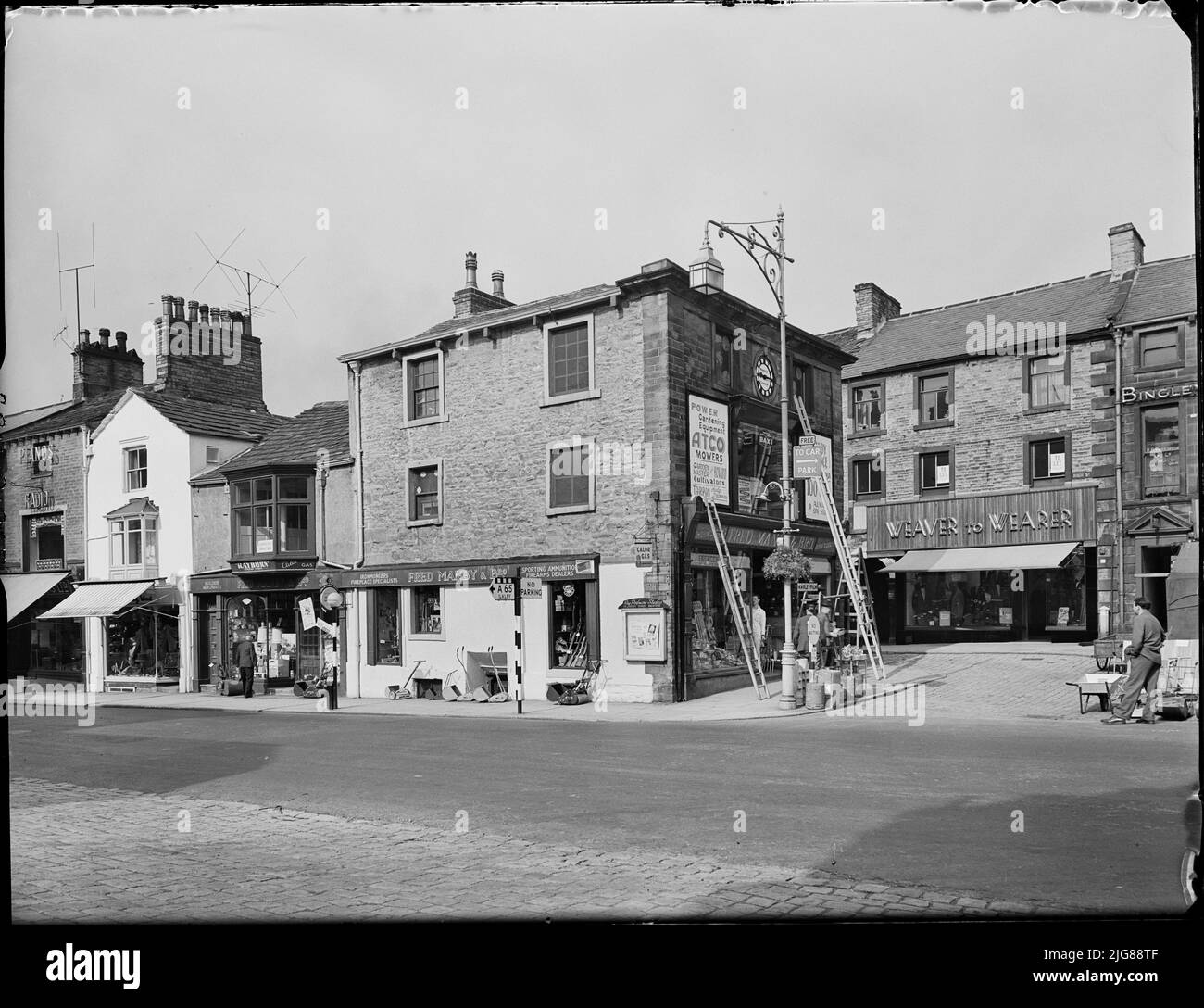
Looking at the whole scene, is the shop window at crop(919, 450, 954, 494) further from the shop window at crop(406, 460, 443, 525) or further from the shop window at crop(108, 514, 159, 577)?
the shop window at crop(108, 514, 159, 577)

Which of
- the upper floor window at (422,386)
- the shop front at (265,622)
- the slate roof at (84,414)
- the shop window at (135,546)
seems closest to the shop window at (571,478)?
the upper floor window at (422,386)

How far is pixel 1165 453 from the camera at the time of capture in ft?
89.9

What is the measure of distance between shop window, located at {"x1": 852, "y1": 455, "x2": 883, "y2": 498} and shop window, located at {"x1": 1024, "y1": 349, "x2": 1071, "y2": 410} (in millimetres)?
5357

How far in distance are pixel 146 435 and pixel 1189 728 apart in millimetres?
25248

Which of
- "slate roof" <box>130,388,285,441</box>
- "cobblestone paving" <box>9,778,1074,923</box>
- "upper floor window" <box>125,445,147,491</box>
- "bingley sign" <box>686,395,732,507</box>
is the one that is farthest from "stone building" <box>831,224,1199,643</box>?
"cobblestone paving" <box>9,778,1074,923</box>

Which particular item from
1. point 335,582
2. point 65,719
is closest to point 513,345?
point 335,582

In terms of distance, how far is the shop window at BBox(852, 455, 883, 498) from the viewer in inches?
1326

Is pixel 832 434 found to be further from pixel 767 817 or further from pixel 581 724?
pixel 767 817

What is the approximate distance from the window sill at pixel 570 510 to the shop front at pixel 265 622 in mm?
6908

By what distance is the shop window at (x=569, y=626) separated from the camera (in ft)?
71.5

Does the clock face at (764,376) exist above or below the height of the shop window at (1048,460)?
above

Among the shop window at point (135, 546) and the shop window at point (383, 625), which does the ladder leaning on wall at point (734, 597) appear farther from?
the shop window at point (135, 546)

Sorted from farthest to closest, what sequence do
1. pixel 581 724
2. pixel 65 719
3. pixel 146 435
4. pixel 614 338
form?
pixel 146 435
pixel 614 338
pixel 65 719
pixel 581 724

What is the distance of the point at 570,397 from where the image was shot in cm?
2223
